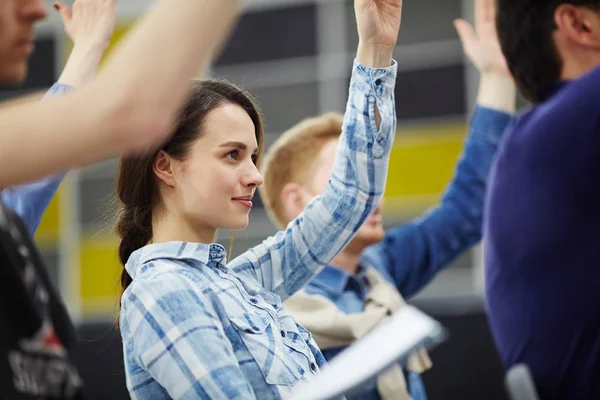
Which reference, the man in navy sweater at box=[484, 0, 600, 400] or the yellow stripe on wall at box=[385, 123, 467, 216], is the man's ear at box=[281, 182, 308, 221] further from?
the yellow stripe on wall at box=[385, 123, 467, 216]

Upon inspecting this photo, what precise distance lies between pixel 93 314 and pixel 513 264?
6093mm

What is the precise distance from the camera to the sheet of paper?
887 millimetres

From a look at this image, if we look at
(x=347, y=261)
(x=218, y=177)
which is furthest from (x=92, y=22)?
(x=347, y=261)

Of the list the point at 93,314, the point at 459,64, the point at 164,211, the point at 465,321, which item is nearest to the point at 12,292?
the point at 164,211

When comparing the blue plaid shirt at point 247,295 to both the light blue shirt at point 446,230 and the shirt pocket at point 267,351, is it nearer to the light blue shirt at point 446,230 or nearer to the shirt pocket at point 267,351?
the shirt pocket at point 267,351

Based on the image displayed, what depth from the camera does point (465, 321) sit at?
10.6ft

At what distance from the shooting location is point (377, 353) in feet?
3.01

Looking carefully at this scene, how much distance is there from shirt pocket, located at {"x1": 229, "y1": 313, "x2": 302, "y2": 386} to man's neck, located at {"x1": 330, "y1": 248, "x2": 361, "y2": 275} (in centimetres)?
79

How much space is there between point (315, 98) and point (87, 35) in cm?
513

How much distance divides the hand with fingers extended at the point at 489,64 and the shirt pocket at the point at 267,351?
946 mm

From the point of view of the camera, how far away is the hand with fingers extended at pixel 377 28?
4.79ft

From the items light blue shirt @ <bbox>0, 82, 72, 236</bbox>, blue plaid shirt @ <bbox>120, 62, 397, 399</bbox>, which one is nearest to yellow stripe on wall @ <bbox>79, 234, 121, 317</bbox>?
light blue shirt @ <bbox>0, 82, 72, 236</bbox>

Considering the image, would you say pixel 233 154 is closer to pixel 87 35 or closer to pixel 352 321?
pixel 87 35

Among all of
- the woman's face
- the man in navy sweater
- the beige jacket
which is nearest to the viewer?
the man in navy sweater
